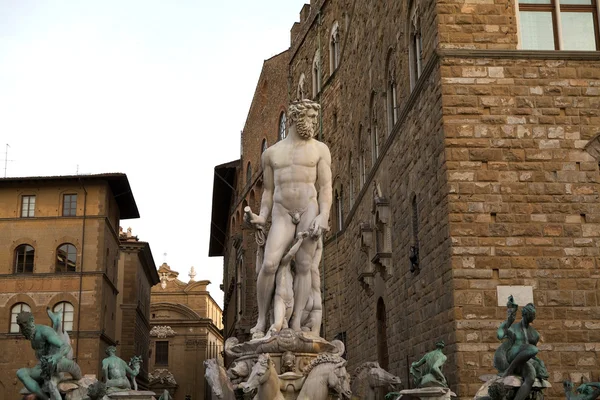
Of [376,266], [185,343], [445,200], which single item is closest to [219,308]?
[185,343]

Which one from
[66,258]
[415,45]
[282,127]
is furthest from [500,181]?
[66,258]

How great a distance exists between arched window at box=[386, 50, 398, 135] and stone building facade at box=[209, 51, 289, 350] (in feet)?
61.9

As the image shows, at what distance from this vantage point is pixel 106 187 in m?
40.6

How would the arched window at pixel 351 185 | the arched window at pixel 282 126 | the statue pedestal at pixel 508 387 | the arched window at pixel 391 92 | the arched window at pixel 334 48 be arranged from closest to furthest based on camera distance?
the statue pedestal at pixel 508 387
the arched window at pixel 391 92
the arched window at pixel 351 185
the arched window at pixel 334 48
the arched window at pixel 282 126

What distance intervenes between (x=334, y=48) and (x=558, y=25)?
16.8 metres

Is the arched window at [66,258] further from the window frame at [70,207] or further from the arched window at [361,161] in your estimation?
the arched window at [361,161]

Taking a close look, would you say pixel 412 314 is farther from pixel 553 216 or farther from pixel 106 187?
pixel 106 187

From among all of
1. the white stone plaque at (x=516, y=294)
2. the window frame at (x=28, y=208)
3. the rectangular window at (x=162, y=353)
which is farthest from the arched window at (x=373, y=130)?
the rectangular window at (x=162, y=353)

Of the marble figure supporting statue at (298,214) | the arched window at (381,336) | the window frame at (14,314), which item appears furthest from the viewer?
the window frame at (14,314)

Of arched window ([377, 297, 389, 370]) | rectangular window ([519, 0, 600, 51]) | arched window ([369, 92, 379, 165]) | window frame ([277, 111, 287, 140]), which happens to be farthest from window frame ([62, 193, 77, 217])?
rectangular window ([519, 0, 600, 51])

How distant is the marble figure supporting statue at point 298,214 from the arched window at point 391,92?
9.30 metres

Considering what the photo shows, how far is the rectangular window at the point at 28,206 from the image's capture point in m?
40.2

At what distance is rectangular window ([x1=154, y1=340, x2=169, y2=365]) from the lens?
81812 mm

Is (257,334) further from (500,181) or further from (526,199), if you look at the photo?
(526,199)
